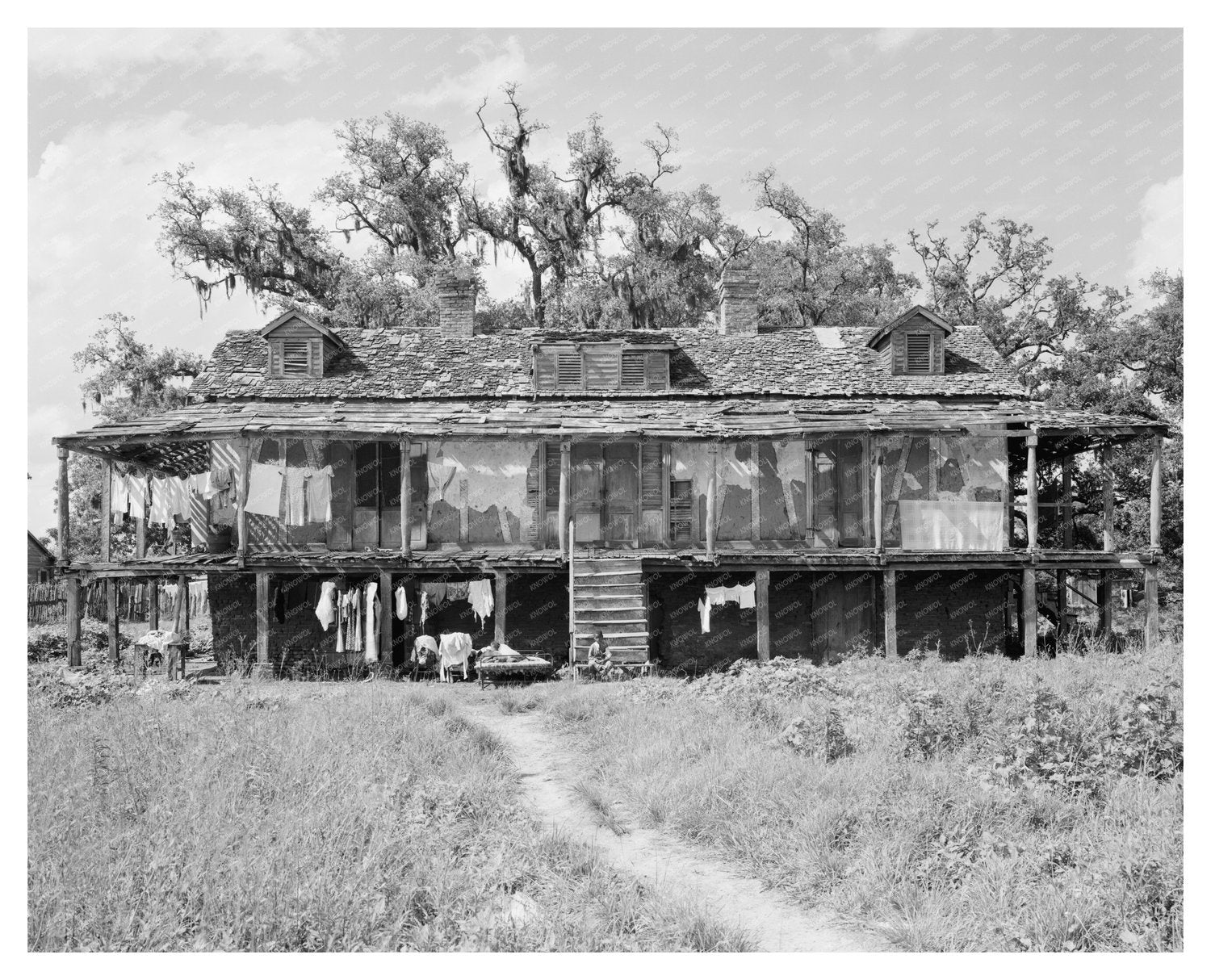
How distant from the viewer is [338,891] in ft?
22.2

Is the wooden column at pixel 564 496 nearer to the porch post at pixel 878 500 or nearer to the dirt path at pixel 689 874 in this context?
the porch post at pixel 878 500

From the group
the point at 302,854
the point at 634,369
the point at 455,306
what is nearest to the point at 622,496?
the point at 634,369

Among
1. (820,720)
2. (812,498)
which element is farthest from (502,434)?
(820,720)

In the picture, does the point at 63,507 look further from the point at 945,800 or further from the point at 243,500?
the point at 945,800

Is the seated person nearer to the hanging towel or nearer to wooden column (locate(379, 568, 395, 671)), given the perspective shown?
wooden column (locate(379, 568, 395, 671))

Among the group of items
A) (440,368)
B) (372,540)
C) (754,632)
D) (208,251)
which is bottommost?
(754,632)

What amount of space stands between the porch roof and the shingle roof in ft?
1.25

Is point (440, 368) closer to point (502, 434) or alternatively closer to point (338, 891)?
point (502, 434)

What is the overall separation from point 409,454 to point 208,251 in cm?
1834

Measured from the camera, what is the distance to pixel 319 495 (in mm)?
20844

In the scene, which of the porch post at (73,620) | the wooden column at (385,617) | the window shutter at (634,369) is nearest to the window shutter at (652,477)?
the window shutter at (634,369)

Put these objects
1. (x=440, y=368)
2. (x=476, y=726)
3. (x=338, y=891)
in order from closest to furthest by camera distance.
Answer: (x=338, y=891), (x=476, y=726), (x=440, y=368)

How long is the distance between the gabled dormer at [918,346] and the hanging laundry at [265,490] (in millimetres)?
14131

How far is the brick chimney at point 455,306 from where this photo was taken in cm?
2536
